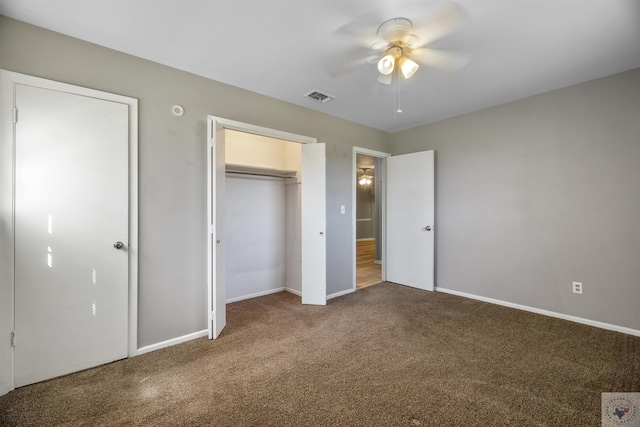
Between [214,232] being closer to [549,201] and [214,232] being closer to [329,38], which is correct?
[329,38]

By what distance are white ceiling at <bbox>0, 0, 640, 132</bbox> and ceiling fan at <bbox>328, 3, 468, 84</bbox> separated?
0.13ft

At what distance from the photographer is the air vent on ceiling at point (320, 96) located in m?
3.11

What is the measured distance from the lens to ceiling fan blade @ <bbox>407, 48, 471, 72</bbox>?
2277mm

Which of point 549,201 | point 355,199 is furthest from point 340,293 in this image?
point 549,201

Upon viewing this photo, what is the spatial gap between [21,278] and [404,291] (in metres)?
4.11

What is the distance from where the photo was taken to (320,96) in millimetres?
3203

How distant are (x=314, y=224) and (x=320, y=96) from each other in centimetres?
158

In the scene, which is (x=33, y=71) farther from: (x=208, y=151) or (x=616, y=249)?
(x=616, y=249)

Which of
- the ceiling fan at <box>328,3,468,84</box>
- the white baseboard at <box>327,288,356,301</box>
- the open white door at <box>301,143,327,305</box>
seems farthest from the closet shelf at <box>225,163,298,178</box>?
the white baseboard at <box>327,288,356,301</box>

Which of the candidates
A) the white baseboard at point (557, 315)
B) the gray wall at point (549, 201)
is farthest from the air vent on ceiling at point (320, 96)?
the white baseboard at point (557, 315)

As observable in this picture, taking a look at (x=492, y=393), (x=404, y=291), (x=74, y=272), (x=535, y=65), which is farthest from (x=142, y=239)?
(x=535, y=65)

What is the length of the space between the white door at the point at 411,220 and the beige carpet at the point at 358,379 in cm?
128

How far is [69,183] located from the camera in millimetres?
2035

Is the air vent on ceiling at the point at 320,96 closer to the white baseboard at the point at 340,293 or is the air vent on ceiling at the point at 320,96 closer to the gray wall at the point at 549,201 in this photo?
the gray wall at the point at 549,201
